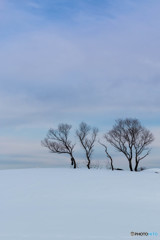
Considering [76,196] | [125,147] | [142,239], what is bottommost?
[142,239]

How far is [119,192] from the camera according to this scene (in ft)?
44.5

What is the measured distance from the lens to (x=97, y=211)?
10.0m

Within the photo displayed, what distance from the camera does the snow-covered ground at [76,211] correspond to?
800 centimetres

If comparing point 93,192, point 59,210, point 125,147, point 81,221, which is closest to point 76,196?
point 93,192

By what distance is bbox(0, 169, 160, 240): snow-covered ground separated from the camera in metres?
8.00

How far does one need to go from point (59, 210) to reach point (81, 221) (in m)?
1.36

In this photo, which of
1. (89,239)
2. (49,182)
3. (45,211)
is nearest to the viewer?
(89,239)

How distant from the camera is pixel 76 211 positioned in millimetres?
9969

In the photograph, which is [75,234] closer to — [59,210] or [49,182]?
[59,210]

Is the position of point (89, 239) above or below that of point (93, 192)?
below

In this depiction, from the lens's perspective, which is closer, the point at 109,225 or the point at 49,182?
the point at 109,225

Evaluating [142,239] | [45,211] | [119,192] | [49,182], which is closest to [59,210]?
[45,211]

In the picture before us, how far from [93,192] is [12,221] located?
5.02 m

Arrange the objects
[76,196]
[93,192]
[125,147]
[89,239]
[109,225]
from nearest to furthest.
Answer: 1. [89,239]
2. [109,225]
3. [76,196]
4. [93,192]
5. [125,147]
